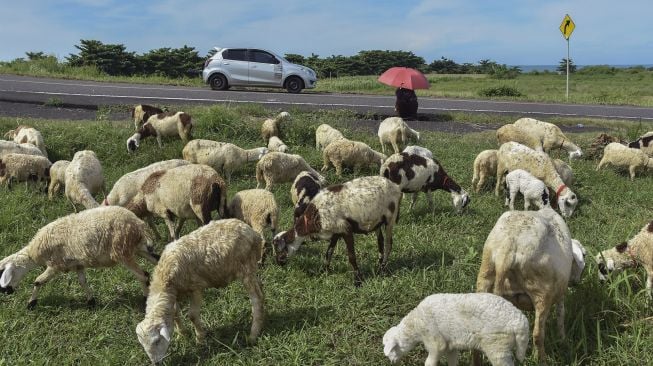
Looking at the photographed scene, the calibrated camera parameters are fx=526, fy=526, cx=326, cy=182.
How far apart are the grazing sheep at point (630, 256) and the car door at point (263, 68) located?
17.1 m

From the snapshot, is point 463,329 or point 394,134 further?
point 394,134

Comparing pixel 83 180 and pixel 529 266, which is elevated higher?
pixel 83 180

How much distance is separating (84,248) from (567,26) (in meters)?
22.8

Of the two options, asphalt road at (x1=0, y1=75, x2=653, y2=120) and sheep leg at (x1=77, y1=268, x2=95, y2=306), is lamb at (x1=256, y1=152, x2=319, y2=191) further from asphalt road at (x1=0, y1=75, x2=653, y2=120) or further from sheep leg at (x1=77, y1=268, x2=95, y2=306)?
asphalt road at (x1=0, y1=75, x2=653, y2=120)

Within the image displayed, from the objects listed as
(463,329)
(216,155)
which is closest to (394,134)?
(216,155)

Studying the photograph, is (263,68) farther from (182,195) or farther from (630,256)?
(630,256)

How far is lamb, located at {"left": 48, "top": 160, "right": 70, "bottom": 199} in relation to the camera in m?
8.54

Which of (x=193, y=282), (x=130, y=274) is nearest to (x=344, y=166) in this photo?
(x=130, y=274)

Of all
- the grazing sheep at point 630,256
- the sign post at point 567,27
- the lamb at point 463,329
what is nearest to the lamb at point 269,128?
the grazing sheep at point 630,256

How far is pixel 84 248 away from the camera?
5359 millimetres

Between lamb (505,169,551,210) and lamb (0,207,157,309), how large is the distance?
575cm

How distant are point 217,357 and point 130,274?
82.3 inches

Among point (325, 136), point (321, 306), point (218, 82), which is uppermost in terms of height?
point (218, 82)

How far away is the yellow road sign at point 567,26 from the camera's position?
74.1 feet
